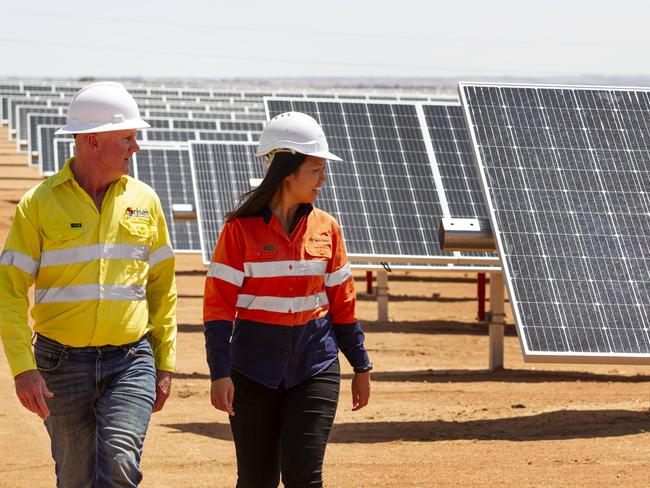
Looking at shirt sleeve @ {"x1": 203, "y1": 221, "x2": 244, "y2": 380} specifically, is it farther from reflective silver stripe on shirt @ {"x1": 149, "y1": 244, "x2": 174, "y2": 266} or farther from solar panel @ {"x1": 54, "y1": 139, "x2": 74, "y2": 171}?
solar panel @ {"x1": 54, "y1": 139, "x2": 74, "y2": 171}

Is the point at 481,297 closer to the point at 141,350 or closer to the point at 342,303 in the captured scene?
the point at 342,303

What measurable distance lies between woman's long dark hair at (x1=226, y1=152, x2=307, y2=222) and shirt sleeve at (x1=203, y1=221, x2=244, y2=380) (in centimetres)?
11

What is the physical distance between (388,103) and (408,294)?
17.6 ft

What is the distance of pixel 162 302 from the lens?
197 inches

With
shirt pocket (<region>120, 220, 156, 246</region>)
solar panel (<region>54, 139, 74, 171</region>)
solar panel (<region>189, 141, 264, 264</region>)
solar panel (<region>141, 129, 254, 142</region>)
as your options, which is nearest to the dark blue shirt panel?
shirt pocket (<region>120, 220, 156, 246</region>)

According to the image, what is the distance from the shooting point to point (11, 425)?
8969 mm

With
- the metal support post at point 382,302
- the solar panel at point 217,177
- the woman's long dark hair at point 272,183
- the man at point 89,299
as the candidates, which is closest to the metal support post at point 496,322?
the metal support post at point 382,302

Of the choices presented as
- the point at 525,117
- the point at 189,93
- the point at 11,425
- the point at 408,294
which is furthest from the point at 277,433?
the point at 189,93

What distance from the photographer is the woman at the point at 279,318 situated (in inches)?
191

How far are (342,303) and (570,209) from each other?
14.3ft

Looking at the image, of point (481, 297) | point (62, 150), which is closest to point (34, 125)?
point (62, 150)

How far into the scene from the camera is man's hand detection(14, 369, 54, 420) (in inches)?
179

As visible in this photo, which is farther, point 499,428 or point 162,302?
point 499,428

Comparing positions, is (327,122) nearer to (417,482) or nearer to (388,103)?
(388,103)
